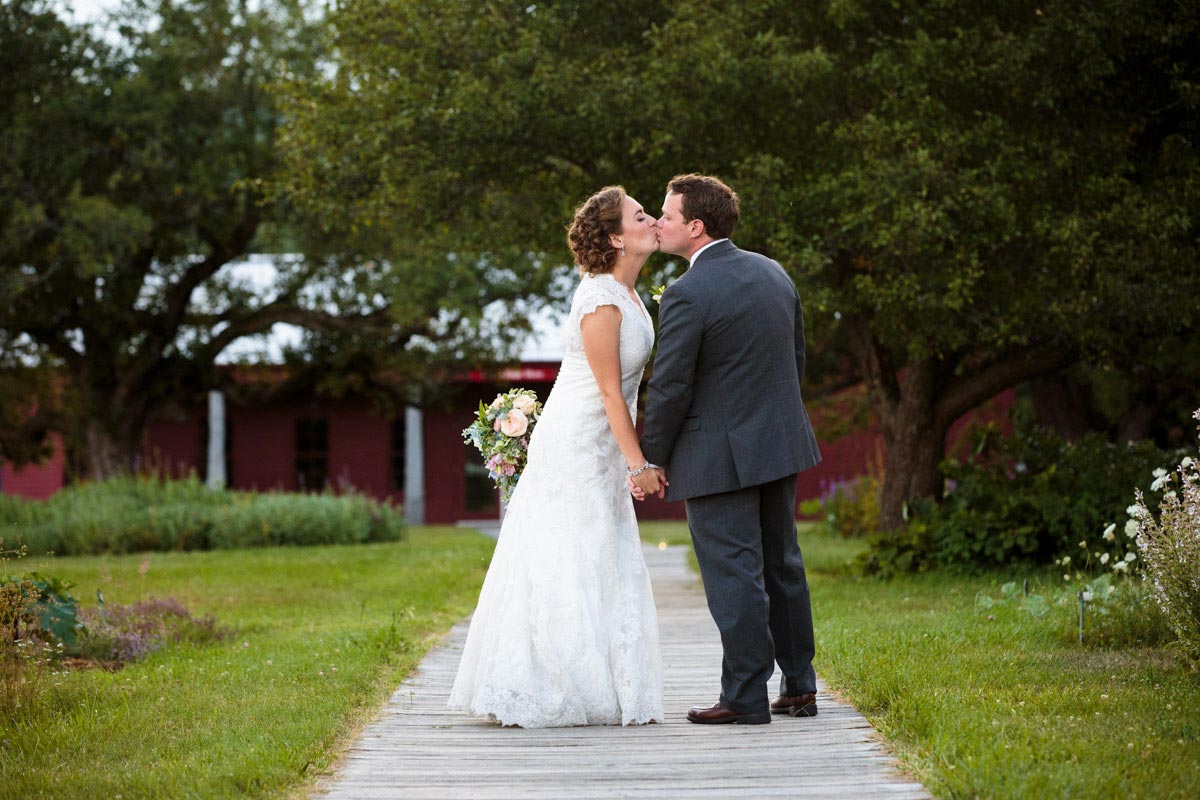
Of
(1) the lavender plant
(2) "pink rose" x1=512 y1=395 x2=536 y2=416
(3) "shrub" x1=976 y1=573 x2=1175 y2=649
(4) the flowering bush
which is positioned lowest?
(1) the lavender plant

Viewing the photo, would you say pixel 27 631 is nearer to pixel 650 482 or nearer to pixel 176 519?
pixel 650 482

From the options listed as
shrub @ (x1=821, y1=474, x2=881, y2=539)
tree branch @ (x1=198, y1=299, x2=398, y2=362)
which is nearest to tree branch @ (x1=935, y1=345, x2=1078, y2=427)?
shrub @ (x1=821, y1=474, x2=881, y2=539)

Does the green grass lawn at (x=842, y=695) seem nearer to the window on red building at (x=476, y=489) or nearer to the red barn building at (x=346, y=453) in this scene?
the red barn building at (x=346, y=453)

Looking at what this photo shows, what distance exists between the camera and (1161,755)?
450cm

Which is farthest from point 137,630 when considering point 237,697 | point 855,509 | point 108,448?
point 108,448

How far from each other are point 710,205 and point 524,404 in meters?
1.36

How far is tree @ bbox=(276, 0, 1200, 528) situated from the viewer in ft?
32.9

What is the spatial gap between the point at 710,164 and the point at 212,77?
1272 cm

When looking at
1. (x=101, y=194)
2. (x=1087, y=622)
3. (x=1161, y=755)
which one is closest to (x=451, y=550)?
(x=101, y=194)

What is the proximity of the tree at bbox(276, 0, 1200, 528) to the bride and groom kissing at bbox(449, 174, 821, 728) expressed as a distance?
4.44 m

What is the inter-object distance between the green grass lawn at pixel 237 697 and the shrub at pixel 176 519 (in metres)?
5.48

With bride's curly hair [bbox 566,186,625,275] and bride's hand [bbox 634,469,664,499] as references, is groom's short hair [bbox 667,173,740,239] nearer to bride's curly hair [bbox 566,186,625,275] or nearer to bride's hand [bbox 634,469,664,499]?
bride's curly hair [bbox 566,186,625,275]

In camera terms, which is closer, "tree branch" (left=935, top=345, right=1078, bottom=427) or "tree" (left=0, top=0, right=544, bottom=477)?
"tree branch" (left=935, top=345, right=1078, bottom=427)

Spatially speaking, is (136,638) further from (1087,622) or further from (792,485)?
(1087,622)
